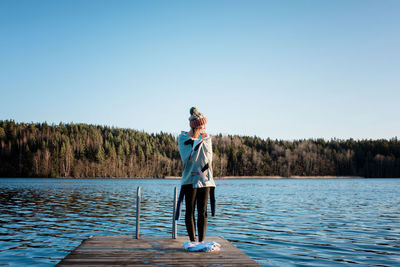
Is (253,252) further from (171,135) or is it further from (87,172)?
(171,135)

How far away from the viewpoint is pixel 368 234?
16.3 meters

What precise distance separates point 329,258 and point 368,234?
237 inches

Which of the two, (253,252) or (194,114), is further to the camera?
(253,252)

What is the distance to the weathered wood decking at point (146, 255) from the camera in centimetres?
666

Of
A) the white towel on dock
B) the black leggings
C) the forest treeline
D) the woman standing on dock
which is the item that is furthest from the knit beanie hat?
the forest treeline

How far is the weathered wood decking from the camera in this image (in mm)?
6656

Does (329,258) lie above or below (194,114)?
below

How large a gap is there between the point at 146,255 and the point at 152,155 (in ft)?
478

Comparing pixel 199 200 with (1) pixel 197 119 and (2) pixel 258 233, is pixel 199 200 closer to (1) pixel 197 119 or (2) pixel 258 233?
(1) pixel 197 119

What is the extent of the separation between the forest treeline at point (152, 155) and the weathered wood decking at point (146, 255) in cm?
12997

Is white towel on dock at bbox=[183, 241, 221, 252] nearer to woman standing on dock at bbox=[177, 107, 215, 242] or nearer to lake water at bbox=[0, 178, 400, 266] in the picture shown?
woman standing on dock at bbox=[177, 107, 215, 242]

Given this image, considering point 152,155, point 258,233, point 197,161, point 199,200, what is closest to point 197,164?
point 197,161

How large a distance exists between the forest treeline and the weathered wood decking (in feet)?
426

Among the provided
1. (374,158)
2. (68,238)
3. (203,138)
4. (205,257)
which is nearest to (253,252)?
(205,257)
